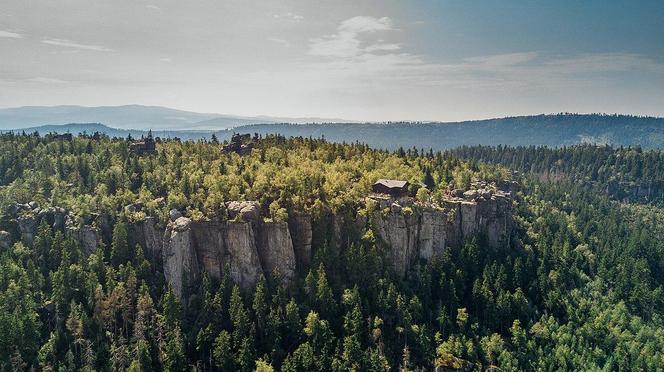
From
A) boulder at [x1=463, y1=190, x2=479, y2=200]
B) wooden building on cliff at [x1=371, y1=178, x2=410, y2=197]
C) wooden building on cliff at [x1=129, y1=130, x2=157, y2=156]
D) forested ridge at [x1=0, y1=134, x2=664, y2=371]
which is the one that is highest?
wooden building on cliff at [x1=129, y1=130, x2=157, y2=156]

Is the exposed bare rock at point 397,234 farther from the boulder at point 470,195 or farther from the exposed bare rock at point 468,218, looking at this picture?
the boulder at point 470,195

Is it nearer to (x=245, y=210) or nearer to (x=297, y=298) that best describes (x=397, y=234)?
(x=297, y=298)

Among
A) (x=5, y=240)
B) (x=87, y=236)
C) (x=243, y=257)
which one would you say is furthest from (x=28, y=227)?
(x=243, y=257)

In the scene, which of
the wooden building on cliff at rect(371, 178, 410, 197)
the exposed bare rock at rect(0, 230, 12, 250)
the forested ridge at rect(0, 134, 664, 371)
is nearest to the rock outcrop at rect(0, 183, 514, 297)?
the exposed bare rock at rect(0, 230, 12, 250)

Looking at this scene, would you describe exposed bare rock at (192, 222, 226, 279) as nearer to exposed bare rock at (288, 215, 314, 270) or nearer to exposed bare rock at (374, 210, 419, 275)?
exposed bare rock at (288, 215, 314, 270)

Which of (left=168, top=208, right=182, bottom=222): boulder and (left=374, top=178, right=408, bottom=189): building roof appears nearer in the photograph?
(left=168, top=208, right=182, bottom=222): boulder

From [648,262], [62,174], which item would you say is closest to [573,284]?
[648,262]

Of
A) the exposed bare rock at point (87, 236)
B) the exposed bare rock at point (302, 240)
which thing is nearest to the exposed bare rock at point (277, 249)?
the exposed bare rock at point (302, 240)
